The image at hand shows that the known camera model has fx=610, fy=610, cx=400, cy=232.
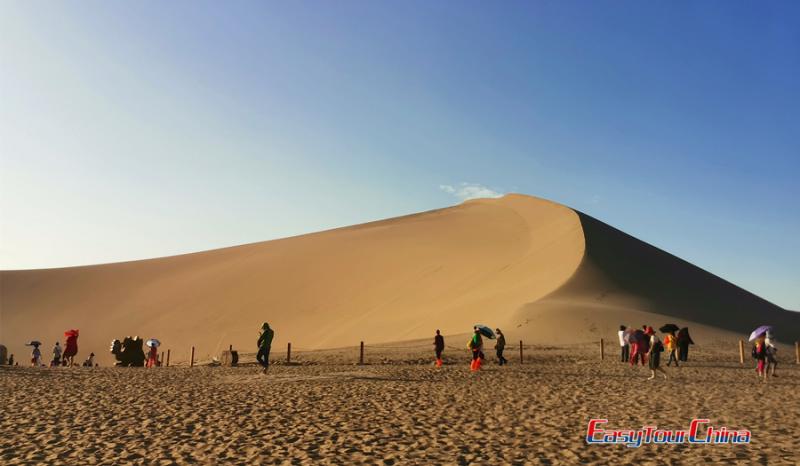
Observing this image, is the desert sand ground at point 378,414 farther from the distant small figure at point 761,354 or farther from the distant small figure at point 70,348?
the distant small figure at point 70,348

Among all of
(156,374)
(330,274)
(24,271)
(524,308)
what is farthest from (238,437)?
(24,271)

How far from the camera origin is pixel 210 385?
17.5 m

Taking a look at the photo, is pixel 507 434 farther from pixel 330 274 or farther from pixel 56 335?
pixel 56 335

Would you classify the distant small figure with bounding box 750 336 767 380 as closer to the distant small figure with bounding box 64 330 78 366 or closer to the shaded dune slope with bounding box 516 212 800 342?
the shaded dune slope with bounding box 516 212 800 342

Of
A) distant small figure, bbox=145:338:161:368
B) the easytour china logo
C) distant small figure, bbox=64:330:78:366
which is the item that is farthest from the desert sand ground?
distant small figure, bbox=64:330:78:366

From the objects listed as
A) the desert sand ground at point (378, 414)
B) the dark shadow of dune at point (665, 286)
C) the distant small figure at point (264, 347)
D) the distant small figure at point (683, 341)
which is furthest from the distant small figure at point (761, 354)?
the dark shadow of dune at point (665, 286)

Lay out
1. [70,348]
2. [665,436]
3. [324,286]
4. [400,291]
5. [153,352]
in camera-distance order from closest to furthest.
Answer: [665,436]
[153,352]
[70,348]
[400,291]
[324,286]

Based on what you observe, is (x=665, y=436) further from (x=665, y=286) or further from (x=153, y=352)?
(x=665, y=286)

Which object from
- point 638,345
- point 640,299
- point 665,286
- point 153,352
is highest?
point 665,286

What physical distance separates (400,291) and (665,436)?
129 feet

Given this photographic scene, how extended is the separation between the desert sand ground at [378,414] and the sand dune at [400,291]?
13988 millimetres

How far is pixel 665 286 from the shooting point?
44.2 m

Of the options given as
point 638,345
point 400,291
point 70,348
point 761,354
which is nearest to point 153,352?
point 70,348

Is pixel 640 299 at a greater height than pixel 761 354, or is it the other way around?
pixel 640 299
